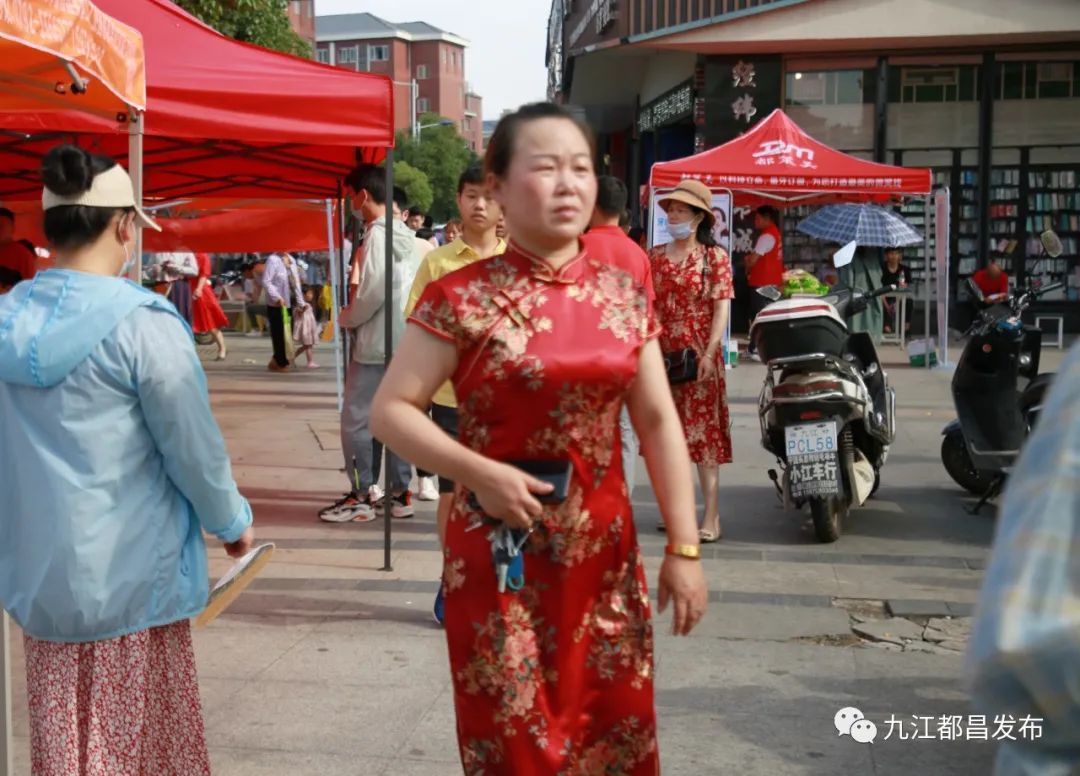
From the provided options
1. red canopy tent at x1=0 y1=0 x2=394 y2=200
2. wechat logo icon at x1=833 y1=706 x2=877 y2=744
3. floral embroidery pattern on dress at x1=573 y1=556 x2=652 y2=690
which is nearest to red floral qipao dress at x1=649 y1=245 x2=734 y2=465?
red canopy tent at x1=0 y1=0 x2=394 y2=200

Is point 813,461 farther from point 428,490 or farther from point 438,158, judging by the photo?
point 438,158

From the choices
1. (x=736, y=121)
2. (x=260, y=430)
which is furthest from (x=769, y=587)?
(x=736, y=121)

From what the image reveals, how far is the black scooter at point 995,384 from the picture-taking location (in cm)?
767

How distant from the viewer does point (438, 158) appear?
89.6 meters

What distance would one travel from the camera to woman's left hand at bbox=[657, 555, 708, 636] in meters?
2.84

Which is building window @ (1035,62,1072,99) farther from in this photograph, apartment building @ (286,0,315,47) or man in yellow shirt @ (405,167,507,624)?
apartment building @ (286,0,315,47)

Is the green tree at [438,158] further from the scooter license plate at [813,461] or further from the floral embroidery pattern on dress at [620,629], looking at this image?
the floral embroidery pattern on dress at [620,629]

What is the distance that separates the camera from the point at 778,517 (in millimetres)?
8094

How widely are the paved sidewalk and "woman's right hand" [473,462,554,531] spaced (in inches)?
71.8

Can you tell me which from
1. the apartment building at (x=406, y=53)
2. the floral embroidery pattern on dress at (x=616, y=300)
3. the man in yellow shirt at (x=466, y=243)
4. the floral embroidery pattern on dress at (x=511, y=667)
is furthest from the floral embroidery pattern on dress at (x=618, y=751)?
the apartment building at (x=406, y=53)

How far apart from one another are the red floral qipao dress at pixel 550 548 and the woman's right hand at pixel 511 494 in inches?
2.9

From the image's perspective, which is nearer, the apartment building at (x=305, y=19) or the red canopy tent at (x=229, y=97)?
the red canopy tent at (x=229, y=97)

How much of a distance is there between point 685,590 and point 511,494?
0.46 meters

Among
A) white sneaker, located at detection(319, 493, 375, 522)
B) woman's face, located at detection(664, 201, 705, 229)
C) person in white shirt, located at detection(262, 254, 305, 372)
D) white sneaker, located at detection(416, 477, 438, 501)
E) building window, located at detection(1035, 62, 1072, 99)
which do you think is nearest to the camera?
woman's face, located at detection(664, 201, 705, 229)
